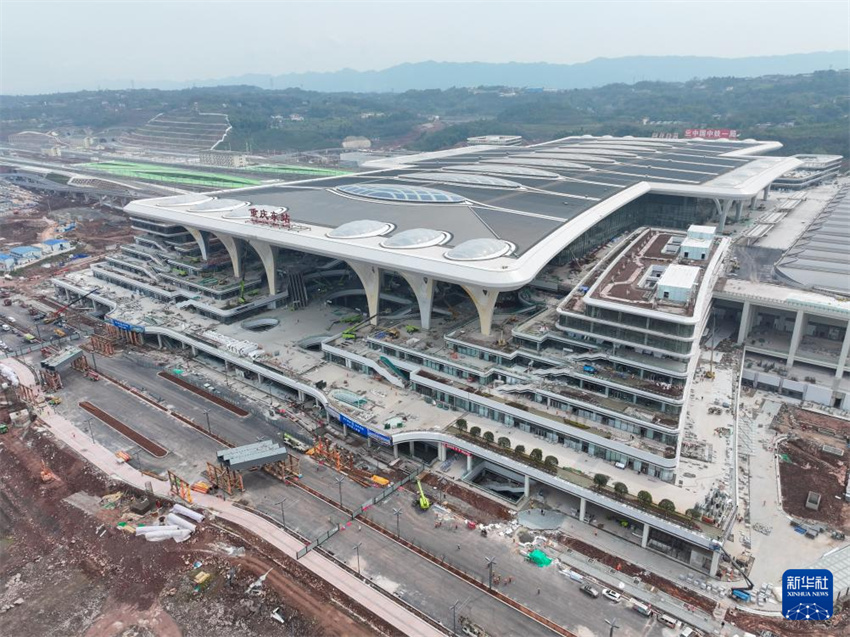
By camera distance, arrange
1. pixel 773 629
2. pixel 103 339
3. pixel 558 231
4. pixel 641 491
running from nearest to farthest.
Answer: pixel 773 629, pixel 641 491, pixel 558 231, pixel 103 339

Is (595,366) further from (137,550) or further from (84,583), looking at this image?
(84,583)

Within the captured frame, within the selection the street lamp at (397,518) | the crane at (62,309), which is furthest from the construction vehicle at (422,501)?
the crane at (62,309)

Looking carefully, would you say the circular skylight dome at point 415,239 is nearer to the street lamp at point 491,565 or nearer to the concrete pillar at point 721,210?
the street lamp at point 491,565

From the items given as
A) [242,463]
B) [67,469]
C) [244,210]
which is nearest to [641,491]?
[242,463]

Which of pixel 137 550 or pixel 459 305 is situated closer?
pixel 137 550

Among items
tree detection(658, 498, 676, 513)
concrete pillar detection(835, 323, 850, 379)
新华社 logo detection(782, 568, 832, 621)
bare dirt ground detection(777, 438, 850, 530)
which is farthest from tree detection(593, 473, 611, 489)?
concrete pillar detection(835, 323, 850, 379)

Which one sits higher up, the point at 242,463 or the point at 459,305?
the point at 459,305

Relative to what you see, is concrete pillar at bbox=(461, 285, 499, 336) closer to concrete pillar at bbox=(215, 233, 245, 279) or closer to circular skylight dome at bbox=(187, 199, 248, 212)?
concrete pillar at bbox=(215, 233, 245, 279)
